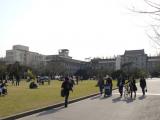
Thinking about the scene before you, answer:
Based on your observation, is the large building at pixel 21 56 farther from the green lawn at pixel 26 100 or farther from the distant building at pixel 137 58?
the green lawn at pixel 26 100

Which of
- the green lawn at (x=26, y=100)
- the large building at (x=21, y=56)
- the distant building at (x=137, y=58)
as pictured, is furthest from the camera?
the distant building at (x=137, y=58)

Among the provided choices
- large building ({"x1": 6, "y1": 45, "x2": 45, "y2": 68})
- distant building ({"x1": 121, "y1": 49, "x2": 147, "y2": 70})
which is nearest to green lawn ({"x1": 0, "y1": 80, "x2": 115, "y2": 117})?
large building ({"x1": 6, "y1": 45, "x2": 45, "y2": 68})

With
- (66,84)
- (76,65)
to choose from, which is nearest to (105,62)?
(76,65)

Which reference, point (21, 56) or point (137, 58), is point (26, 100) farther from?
point (137, 58)

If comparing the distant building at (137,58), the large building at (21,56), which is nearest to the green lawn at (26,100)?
the large building at (21,56)

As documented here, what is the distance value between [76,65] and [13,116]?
585ft

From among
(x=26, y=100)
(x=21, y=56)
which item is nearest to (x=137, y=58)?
(x=21, y=56)

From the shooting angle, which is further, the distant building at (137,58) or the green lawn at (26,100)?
the distant building at (137,58)

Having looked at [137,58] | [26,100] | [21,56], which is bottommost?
[26,100]

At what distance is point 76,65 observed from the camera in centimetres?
19375

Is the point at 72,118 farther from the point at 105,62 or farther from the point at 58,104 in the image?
the point at 105,62

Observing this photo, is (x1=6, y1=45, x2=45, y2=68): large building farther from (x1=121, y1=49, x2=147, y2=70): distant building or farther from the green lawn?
the green lawn

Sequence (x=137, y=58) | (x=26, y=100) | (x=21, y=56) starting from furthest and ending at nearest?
(x=137, y=58) → (x=21, y=56) → (x=26, y=100)

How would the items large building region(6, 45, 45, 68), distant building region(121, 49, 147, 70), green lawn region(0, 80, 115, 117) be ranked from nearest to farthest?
green lawn region(0, 80, 115, 117) → large building region(6, 45, 45, 68) → distant building region(121, 49, 147, 70)
